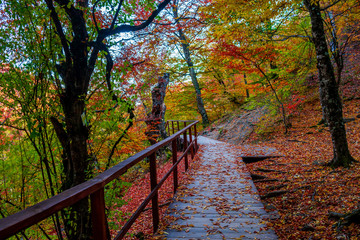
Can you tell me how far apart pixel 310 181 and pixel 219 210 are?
7.57 ft

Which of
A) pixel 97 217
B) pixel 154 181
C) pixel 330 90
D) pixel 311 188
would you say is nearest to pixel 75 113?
pixel 154 181

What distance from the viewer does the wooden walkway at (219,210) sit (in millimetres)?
2789

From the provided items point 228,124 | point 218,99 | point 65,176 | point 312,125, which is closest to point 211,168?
point 65,176

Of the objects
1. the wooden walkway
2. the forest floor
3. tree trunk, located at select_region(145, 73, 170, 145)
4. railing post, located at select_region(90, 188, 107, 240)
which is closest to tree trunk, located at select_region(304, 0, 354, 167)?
the forest floor

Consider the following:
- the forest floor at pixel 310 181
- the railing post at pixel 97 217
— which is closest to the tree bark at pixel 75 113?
the railing post at pixel 97 217

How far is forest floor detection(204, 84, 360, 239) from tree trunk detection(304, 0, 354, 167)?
1.15 ft

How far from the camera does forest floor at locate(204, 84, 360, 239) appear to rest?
299 centimetres

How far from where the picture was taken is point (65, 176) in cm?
338

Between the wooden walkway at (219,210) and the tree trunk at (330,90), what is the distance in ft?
6.98

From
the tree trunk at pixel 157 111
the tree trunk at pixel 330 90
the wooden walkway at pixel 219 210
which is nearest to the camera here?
the wooden walkway at pixel 219 210

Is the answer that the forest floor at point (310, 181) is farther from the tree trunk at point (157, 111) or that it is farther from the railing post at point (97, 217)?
the tree trunk at point (157, 111)

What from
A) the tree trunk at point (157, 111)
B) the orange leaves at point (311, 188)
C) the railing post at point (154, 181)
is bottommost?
the orange leaves at point (311, 188)

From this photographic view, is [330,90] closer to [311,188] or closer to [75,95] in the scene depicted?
[311,188]

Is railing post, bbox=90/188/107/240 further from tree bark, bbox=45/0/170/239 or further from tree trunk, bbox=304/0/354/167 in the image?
tree trunk, bbox=304/0/354/167
